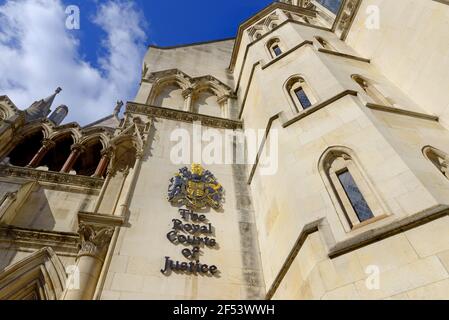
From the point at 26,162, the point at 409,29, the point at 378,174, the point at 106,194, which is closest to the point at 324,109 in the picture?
the point at 378,174

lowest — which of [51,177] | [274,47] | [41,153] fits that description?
[51,177]

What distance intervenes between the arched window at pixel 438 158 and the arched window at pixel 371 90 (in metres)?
2.29

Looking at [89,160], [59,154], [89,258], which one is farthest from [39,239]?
[59,154]

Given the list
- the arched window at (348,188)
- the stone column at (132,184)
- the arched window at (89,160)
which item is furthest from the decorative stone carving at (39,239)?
the arched window at (348,188)

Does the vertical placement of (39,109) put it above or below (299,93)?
above

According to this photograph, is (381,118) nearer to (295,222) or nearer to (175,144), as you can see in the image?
(295,222)

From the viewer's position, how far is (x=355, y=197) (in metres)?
5.44

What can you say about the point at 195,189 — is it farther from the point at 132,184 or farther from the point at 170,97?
the point at 170,97

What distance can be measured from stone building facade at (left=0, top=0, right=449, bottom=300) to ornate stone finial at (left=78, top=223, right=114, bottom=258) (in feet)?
0.12

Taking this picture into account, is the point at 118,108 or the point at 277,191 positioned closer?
the point at 277,191

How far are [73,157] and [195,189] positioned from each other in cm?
597

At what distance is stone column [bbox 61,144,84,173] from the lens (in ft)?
34.1

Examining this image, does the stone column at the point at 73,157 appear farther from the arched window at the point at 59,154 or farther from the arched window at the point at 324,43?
the arched window at the point at 324,43

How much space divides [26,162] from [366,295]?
12.9 m
